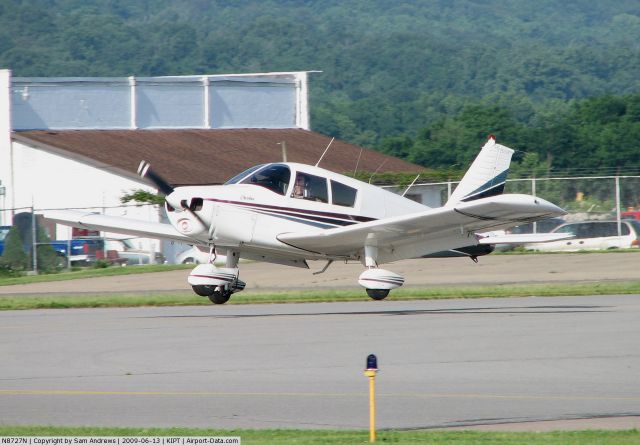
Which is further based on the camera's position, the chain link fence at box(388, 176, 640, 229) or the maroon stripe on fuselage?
the chain link fence at box(388, 176, 640, 229)

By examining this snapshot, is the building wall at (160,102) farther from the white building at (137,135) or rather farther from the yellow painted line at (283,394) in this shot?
the yellow painted line at (283,394)

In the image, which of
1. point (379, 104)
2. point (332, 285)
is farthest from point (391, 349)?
point (379, 104)

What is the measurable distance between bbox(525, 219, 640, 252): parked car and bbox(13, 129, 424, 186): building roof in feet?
25.2

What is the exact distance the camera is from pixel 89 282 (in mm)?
29109

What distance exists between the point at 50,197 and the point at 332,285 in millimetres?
17833

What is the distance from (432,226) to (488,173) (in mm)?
2458

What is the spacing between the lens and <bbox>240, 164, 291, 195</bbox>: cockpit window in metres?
18.7

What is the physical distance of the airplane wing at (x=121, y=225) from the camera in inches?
812

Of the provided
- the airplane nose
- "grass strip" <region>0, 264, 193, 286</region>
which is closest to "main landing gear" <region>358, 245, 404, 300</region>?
the airplane nose

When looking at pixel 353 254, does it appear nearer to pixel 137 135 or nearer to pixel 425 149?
pixel 137 135

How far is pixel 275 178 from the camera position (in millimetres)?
18766

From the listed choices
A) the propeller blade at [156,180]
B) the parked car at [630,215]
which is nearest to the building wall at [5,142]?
the parked car at [630,215]

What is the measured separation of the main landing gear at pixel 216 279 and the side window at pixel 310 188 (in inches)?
60.8

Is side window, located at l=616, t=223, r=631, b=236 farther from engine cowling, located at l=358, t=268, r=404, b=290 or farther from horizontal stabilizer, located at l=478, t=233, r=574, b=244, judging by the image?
engine cowling, located at l=358, t=268, r=404, b=290
